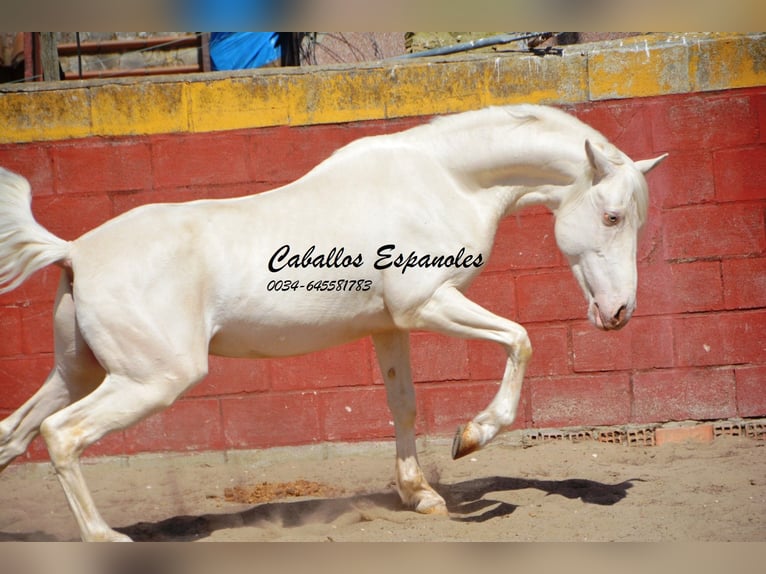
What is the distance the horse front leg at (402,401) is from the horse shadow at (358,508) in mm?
137

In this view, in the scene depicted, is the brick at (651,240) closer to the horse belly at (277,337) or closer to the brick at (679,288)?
the brick at (679,288)

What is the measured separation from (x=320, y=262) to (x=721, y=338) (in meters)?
2.56

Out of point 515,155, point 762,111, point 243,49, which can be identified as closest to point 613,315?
point 515,155

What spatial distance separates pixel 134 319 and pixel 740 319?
3.32 metres

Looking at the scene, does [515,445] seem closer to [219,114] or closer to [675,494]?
[675,494]

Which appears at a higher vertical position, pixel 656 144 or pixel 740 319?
pixel 656 144

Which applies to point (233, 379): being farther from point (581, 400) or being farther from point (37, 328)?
point (581, 400)

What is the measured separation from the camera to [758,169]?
5.27 metres

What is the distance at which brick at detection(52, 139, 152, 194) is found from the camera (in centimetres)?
548

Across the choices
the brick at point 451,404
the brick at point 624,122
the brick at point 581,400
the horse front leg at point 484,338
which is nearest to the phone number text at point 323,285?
the horse front leg at point 484,338

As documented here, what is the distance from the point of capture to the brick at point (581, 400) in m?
5.41

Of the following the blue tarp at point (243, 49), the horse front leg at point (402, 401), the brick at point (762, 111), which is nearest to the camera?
the horse front leg at point (402, 401)

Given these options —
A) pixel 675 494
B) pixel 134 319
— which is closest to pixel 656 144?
pixel 675 494

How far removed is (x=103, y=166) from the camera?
5.49 meters
